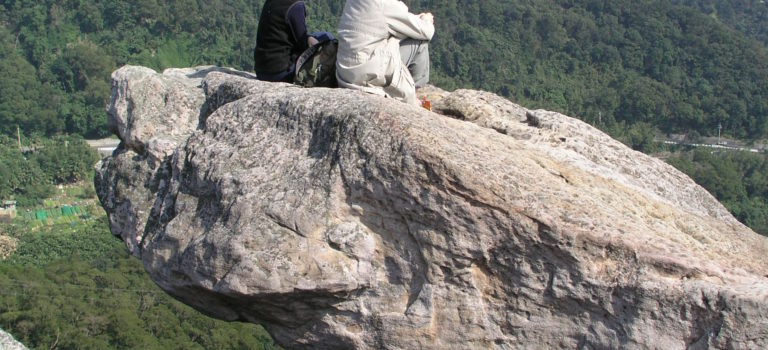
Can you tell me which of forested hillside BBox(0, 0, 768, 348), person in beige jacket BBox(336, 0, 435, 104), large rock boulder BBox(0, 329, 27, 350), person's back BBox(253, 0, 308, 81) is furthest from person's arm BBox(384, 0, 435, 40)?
forested hillside BBox(0, 0, 768, 348)

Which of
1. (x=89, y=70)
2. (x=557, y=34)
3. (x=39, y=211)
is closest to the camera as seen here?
(x=39, y=211)

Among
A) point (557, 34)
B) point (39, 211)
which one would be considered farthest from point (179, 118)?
point (557, 34)

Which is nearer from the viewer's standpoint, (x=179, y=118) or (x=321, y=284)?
(x=321, y=284)

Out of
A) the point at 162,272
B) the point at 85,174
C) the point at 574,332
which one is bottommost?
the point at 85,174

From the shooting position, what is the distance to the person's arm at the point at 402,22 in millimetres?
8695

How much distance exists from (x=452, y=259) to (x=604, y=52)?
103214 mm

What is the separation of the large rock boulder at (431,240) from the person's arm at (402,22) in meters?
0.96

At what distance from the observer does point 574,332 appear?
7.08 meters

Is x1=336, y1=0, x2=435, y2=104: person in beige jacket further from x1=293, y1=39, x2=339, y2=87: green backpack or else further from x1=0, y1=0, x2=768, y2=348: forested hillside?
x1=0, y1=0, x2=768, y2=348: forested hillside

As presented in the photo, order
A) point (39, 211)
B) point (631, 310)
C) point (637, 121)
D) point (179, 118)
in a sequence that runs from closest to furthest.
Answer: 1. point (631, 310)
2. point (179, 118)
3. point (39, 211)
4. point (637, 121)

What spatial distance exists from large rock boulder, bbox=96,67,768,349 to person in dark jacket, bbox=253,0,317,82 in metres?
1.07

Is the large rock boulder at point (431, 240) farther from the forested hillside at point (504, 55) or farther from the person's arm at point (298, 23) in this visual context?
the forested hillside at point (504, 55)

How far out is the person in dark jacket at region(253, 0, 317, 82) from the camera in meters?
9.46

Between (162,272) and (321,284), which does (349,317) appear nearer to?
(321,284)
